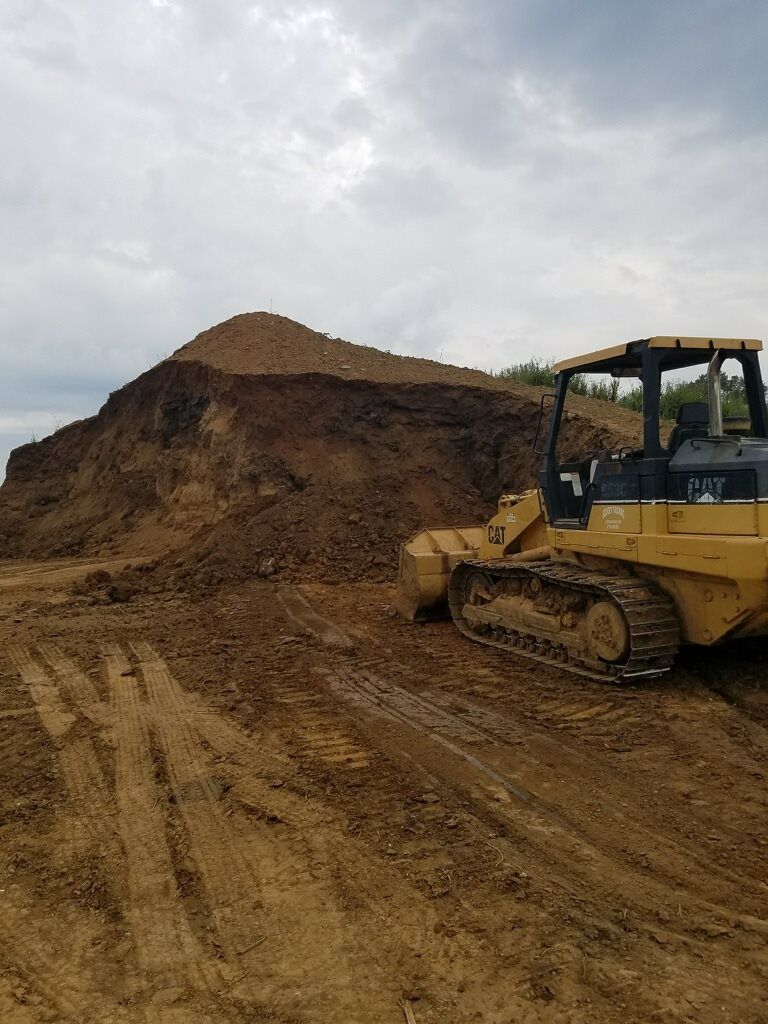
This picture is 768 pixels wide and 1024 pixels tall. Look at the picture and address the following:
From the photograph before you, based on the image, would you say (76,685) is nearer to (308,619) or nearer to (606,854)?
(308,619)

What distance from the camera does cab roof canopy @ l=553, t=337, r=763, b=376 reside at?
626 centimetres

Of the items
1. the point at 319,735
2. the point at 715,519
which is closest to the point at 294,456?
the point at 319,735

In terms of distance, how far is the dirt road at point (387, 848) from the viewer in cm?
264

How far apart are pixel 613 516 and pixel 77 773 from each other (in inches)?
187

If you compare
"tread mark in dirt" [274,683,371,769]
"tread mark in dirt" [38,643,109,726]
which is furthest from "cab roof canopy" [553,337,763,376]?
"tread mark in dirt" [38,643,109,726]

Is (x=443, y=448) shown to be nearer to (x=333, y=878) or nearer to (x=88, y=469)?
(x=88, y=469)

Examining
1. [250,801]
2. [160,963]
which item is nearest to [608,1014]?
[160,963]

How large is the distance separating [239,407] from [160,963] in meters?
14.3

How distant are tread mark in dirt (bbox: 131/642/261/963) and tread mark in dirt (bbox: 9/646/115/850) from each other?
0.42m

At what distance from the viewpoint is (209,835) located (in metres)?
3.82

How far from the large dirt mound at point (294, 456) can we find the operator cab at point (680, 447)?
5.64 meters

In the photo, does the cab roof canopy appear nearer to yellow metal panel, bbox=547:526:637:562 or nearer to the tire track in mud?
yellow metal panel, bbox=547:526:637:562

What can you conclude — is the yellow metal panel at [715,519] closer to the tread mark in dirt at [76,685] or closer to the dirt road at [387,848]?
the dirt road at [387,848]

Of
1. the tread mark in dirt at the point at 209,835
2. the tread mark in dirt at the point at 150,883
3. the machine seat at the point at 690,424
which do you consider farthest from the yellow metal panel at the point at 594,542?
the tread mark in dirt at the point at 150,883
